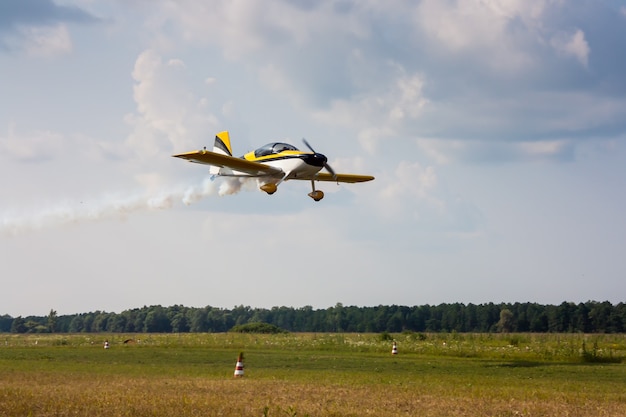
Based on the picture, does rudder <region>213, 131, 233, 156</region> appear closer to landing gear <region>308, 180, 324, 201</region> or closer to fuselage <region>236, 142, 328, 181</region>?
fuselage <region>236, 142, 328, 181</region>

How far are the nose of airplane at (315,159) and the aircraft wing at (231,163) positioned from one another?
1.79 metres

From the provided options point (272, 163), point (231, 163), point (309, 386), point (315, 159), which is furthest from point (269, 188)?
point (309, 386)

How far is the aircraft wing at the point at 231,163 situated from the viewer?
32.5m

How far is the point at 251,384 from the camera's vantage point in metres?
22.2

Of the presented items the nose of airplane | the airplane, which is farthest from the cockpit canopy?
the nose of airplane

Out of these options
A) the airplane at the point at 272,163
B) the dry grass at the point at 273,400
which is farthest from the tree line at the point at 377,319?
the dry grass at the point at 273,400

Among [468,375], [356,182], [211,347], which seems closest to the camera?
[468,375]

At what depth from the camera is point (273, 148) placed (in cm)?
3522

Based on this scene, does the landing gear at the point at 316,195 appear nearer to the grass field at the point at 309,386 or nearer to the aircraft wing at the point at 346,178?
the aircraft wing at the point at 346,178

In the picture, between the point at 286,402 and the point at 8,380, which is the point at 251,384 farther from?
the point at 8,380

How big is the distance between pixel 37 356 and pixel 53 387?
711 inches

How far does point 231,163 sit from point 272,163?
2.03 metres

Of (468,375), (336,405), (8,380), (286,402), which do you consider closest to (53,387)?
(8,380)

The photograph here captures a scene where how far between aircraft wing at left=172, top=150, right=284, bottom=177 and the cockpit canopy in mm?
799
